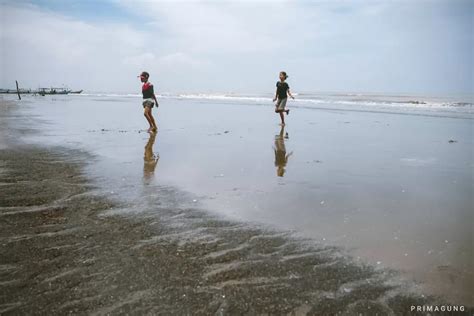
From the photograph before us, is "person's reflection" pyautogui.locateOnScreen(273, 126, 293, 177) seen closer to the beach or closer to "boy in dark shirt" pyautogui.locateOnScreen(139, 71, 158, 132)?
the beach

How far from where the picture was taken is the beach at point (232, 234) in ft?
8.41

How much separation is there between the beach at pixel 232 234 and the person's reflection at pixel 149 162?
42 mm

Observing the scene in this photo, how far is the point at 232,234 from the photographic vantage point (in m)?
3.68

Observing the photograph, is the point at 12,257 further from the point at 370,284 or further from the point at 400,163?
the point at 400,163

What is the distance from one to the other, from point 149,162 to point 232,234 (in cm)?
412

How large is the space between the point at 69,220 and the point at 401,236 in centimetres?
372

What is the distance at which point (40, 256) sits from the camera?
10.0 ft

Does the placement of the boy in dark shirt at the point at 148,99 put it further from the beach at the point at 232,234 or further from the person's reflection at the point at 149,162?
the beach at the point at 232,234

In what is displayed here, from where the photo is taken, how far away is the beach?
8.41 feet

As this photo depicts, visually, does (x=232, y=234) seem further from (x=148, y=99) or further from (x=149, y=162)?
(x=148, y=99)

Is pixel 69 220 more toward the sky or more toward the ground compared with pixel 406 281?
more toward the sky

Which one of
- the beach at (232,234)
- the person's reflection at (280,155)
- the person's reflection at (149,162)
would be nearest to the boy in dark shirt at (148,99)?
the person's reflection at (149,162)

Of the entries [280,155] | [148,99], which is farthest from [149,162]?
[148,99]

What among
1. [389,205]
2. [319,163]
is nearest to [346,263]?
[389,205]
